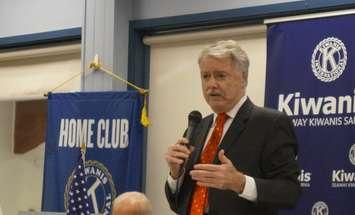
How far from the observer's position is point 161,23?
173 inches

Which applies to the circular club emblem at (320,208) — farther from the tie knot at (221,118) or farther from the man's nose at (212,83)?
the man's nose at (212,83)

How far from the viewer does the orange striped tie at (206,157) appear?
2.31 m

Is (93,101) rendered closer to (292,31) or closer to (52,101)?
(52,101)

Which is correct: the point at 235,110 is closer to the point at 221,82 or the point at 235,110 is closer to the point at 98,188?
the point at 221,82

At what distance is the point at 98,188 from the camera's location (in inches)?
166

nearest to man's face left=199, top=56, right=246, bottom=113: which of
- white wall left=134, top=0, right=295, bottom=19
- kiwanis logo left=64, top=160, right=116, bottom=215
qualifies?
white wall left=134, top=0, right=295, bottom=19

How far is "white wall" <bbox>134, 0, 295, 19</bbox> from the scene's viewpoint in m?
4.07

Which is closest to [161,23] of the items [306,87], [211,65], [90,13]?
[90,13]

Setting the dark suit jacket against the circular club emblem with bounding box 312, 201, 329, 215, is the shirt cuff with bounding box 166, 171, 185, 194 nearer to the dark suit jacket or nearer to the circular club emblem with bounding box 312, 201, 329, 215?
the dark suit jacket

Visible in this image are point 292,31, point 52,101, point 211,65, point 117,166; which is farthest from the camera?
point 52,101

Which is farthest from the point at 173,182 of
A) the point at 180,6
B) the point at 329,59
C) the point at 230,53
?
the point at 180,6

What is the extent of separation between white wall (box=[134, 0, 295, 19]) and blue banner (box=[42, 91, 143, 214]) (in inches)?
24.5

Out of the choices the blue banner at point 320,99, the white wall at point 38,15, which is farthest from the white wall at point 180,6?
the white wall at point 38,15

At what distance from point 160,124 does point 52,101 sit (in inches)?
29.4
